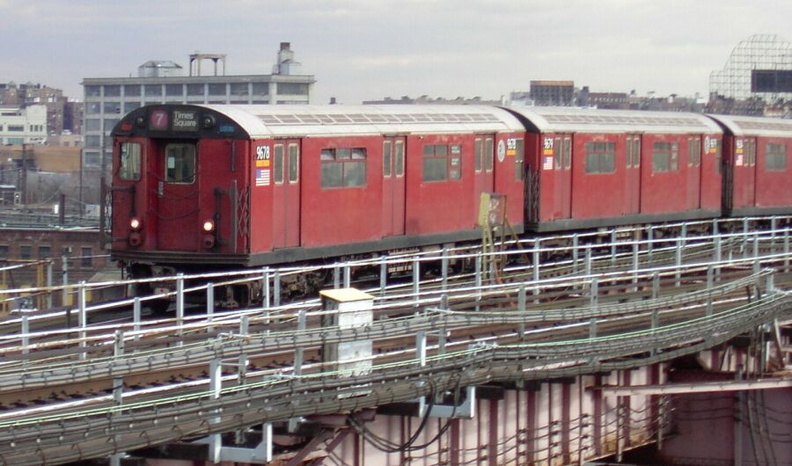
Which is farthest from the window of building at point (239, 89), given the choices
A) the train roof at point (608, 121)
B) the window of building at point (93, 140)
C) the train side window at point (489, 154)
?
the train side window at point (489, 154)

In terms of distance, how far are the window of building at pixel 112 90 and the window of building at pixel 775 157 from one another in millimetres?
87836

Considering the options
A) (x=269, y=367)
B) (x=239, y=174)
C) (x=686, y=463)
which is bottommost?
(x=686, y=463)

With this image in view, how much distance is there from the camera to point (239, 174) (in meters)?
23.5

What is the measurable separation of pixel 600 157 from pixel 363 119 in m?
10.2

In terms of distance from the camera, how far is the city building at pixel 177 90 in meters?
107

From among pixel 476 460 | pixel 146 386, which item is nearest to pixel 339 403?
pixel 146 386

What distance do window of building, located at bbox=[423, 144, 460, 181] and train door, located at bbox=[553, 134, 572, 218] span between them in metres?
4.14

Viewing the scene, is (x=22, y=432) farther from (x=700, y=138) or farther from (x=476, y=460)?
(x=700, y=138)

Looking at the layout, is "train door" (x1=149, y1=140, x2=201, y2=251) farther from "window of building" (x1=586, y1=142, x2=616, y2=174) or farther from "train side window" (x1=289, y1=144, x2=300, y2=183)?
"window of building" (x1=586, y1=142, x2=616, y2=174)

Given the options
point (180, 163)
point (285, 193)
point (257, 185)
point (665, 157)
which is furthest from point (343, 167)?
point (665, 157)

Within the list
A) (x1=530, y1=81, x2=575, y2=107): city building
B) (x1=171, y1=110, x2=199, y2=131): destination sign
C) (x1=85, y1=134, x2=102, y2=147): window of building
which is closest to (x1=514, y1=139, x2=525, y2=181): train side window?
(x1=171, y1=110, x2=199, y2=131): destination sign

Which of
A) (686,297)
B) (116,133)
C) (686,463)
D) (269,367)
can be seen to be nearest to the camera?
(269,367)

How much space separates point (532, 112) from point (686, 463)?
12.6 meters

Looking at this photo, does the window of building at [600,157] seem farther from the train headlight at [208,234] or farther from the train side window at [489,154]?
the train headlight at [208,234]
